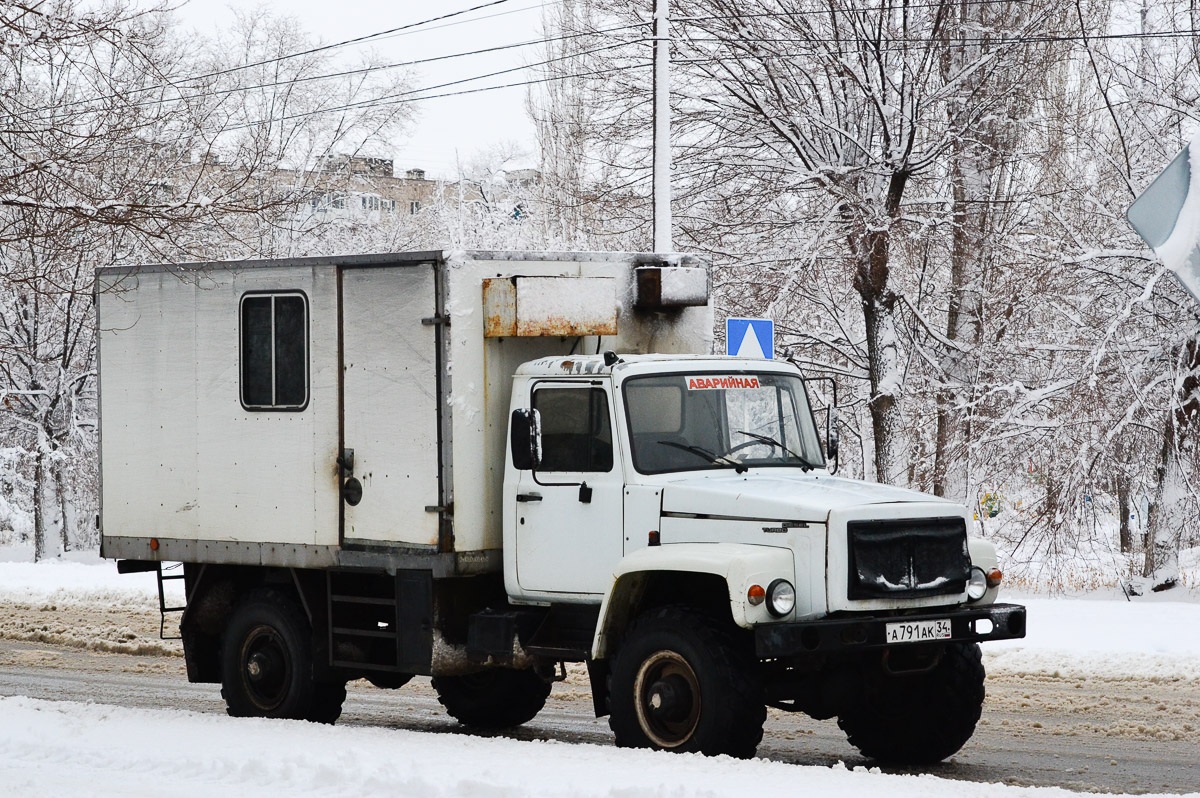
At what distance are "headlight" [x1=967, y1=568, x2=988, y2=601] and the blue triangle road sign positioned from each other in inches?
264

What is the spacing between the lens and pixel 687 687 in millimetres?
8836

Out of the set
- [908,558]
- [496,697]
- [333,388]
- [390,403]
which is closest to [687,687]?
[908,558]

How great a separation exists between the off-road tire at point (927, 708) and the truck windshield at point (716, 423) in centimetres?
147

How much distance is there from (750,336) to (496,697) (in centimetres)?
572

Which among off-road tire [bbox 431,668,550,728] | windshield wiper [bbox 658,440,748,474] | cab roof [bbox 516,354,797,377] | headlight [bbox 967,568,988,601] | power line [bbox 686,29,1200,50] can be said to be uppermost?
power line [bbox 686,29,1200,50]

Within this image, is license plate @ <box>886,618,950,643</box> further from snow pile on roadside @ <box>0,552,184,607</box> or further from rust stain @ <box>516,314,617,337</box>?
snow pile on roadside @ <box>0,552,184,607</box>

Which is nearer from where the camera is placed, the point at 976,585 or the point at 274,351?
the point at 976,585

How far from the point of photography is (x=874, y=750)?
983 cm

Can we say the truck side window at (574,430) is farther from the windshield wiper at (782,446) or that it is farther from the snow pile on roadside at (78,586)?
the snow pile on roadside at (78,586)

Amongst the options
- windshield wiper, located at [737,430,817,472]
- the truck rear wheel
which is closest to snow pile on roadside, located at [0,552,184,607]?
the truck rear wheel

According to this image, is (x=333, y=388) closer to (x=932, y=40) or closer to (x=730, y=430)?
(x=730, y=430)

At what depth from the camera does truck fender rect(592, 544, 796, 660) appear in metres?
8.53

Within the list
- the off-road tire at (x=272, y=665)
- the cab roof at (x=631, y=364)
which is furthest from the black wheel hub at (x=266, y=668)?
the cab roof at (x=631, y=364)

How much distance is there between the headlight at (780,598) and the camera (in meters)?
8.55
